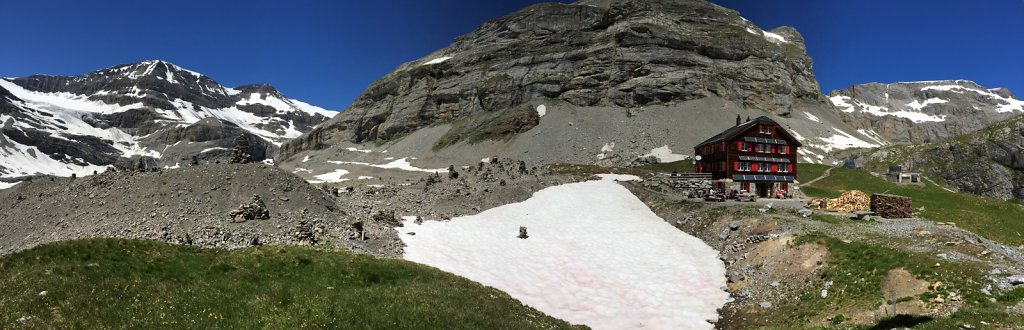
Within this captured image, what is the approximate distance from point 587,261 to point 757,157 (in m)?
40.5

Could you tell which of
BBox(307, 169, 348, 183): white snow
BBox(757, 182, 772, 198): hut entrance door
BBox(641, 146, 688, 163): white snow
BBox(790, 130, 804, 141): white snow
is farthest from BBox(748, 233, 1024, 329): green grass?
BBox(307, 169, 348, 183): white snow

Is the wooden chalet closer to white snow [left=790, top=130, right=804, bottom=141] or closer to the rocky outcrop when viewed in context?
the rocky outcrop

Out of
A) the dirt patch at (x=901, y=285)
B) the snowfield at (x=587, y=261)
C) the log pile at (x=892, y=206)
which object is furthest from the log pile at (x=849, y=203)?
the dirt patch at (x=901, y=285)

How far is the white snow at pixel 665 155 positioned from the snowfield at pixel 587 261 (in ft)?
187

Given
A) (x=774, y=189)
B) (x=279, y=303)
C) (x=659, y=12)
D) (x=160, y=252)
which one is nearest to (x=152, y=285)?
(x=279, y=303)

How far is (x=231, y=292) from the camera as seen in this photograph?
52.7 ft

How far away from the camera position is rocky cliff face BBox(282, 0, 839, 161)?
13750cm

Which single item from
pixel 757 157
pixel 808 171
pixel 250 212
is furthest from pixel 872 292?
pixel 808 171

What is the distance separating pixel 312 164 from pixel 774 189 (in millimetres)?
136250

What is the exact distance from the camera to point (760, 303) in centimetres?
2258

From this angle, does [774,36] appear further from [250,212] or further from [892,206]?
[250,212]

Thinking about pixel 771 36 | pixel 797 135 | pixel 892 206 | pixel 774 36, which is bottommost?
pixel 892 206

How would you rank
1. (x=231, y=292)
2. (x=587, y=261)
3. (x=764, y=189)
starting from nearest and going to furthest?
1. (x=231, y=292)
2. (x=587, y=261)
3. (x=764, y=189)

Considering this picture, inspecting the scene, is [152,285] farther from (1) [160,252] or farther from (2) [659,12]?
(2) [659,12]
